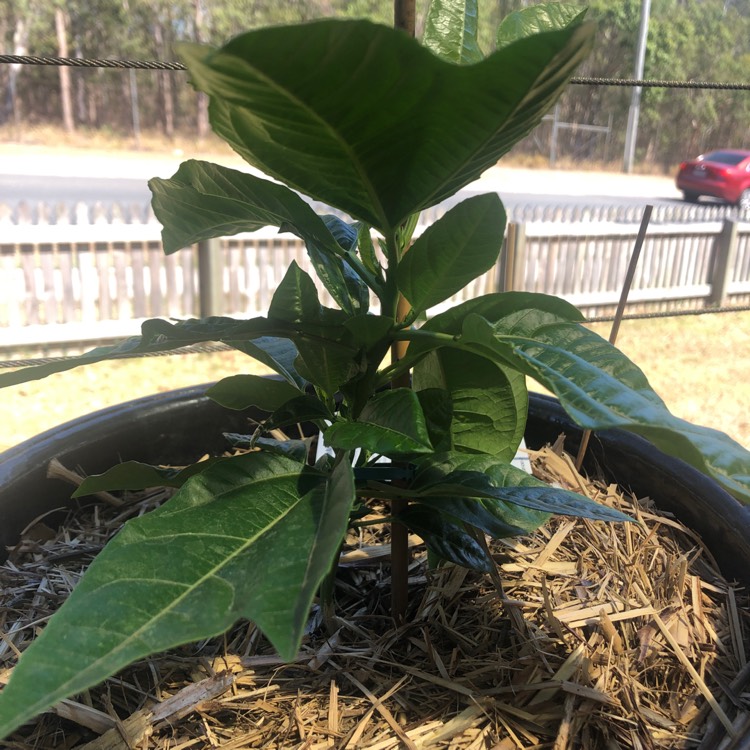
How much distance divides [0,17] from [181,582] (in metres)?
25.1

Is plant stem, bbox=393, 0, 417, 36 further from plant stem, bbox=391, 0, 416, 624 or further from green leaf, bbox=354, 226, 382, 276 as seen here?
green leaf, bbox=354, 226, 382, 276

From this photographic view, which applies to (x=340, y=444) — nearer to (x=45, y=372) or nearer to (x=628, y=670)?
(x=45, y=372)

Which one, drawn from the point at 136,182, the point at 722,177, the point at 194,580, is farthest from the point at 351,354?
the point at 722,177

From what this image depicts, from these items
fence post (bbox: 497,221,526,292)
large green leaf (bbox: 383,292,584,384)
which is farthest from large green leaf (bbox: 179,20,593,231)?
fence post (bbox: 497,221,526,292)

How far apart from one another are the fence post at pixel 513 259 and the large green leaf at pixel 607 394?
15.3 feet

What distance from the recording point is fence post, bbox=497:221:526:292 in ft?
17.2

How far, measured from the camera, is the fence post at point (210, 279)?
183 inches

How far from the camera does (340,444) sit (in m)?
0.67

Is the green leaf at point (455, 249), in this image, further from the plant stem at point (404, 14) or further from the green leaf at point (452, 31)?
the plant stem at point (404, 14)

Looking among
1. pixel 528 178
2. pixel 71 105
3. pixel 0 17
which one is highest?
pixel 0 17

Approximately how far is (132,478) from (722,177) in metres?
14.7

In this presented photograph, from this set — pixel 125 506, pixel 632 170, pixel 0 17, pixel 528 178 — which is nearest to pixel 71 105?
pixel 0 17

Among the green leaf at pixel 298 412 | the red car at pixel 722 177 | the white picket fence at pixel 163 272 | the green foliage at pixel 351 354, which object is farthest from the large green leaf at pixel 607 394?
the red car at pixel 722 177

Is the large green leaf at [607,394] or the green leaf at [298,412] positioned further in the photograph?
the green leaf at [298,412]
